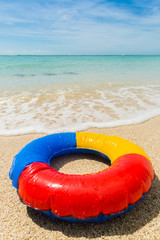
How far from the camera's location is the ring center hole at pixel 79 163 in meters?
3.25

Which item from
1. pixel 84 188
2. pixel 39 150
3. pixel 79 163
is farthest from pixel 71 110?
pixel 84 188

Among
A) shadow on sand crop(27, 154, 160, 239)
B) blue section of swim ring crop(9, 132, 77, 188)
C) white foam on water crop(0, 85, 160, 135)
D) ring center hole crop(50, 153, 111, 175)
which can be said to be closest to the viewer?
shadow on sand crop(27, 154, 160, 239)

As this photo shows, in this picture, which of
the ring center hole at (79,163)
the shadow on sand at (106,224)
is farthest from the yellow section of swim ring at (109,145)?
the shadow on sand at (106,224)

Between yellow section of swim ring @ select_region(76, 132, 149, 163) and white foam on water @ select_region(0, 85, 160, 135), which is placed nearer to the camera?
yellow section of swim ring @ select_region(76, 132, 149, 163)

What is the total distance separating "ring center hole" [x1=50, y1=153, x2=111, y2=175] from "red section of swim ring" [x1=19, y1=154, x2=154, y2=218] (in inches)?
34.3

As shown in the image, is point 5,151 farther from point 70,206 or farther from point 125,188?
point 125,188

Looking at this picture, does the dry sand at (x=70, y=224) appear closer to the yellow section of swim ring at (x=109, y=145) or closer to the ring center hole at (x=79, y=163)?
the yellow section of swim ring at (x=109, y=145)

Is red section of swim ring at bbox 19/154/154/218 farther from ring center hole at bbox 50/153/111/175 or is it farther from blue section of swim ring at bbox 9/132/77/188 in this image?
ring center hole at bbox 50/153/111/175

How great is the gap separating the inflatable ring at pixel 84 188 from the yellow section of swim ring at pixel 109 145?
12 cm

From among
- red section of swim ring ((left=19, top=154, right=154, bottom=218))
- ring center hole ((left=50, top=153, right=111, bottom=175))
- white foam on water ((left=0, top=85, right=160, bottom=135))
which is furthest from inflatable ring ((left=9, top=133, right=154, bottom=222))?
white foam on water ((left=0, top=85, right=160, bottom=135))

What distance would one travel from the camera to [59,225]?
2209 mm

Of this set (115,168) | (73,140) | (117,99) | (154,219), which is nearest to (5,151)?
(73,140)

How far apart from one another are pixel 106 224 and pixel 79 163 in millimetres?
1343

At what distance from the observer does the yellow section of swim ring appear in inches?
113
